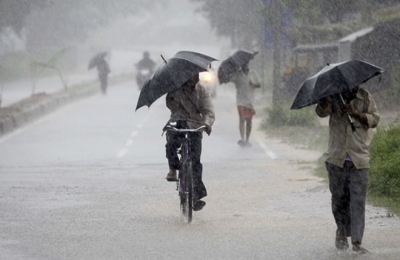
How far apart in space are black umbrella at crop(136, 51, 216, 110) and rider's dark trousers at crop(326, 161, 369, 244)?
6.60 feet

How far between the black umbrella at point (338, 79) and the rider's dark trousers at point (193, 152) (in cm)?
200

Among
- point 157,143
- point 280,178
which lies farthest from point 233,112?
point 280,178

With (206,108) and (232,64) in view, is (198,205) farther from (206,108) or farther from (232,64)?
(232,64)

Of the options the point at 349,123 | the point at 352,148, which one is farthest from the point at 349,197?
the point at 349,123

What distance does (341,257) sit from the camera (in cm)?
667

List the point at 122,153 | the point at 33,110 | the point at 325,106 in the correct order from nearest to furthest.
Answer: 1. the point at 325,106
2. the point at 122,153
3. the point at 33,110

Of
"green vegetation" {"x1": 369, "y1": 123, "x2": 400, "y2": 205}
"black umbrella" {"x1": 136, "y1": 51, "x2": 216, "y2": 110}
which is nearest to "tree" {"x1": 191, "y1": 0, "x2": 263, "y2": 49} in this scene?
"green vegetation" {"x1": 369, "y1": 123, "x2": 400, "y2": 205}

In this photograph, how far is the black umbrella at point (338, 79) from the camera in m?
6.46

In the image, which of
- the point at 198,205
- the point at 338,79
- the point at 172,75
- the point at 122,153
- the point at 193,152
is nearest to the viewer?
the point at 338,79

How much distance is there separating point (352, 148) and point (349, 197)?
1.57 feet

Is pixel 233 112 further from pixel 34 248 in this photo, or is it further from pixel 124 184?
pixel 34 248

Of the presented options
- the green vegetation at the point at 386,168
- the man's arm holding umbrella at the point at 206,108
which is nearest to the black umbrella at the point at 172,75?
the man's arm holding umbrella at the point at 206,108

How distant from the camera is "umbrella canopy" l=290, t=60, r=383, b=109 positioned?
6.46 m

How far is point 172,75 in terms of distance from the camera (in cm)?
819
